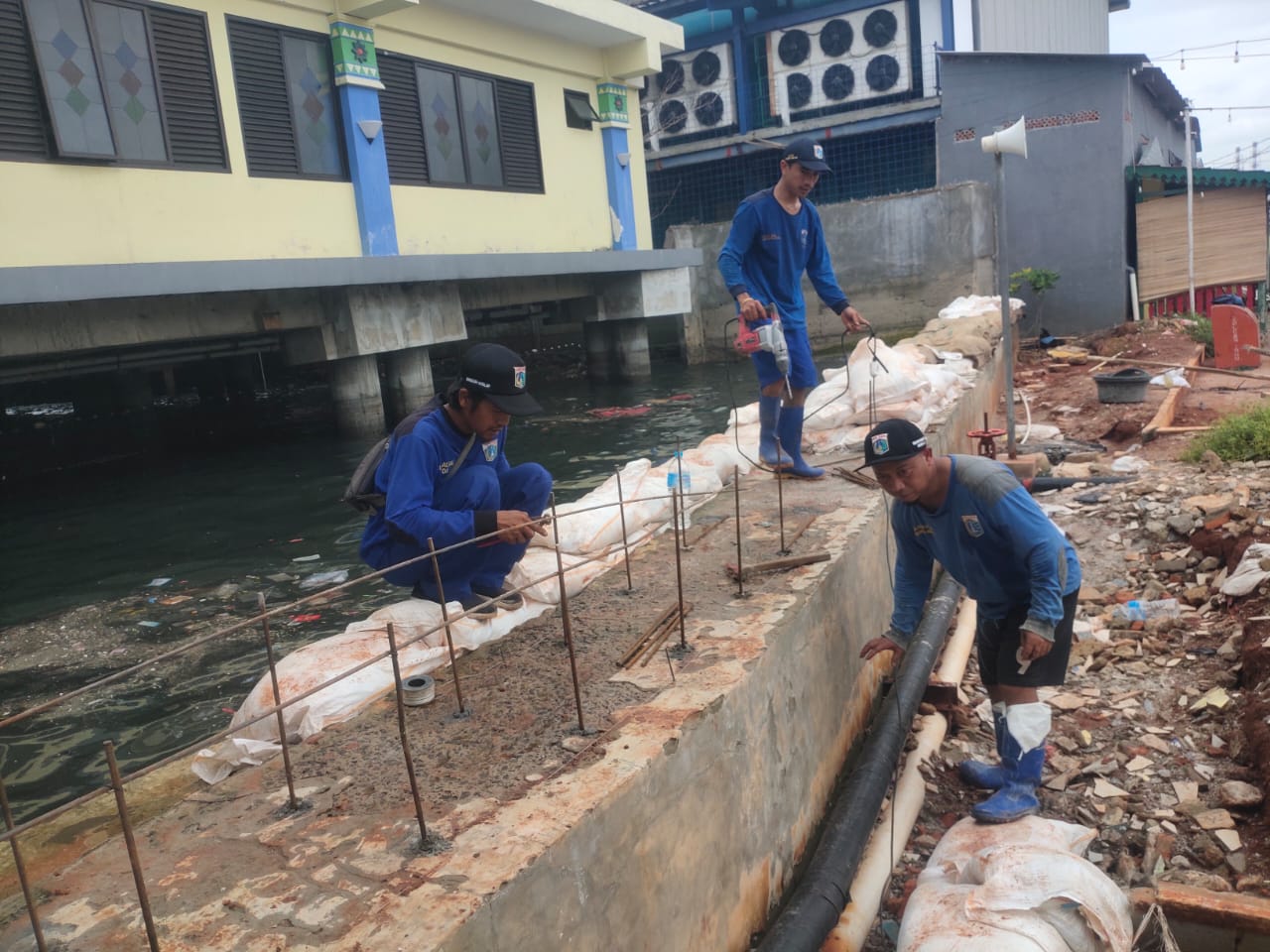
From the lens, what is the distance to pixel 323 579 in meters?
6.23

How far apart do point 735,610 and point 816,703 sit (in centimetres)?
48

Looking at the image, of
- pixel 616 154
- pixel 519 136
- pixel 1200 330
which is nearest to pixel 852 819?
pixel 519 136

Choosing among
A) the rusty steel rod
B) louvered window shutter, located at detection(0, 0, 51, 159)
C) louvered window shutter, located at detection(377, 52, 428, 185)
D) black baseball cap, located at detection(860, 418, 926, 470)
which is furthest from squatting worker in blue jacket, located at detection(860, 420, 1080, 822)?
louvered window shutter, located at detection(377, 52, 428, 185)

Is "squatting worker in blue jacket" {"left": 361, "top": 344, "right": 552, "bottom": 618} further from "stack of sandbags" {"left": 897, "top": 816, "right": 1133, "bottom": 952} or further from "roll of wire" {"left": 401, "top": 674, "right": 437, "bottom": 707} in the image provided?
→ "stack of sandbags" {"left": 897, "top": 816, "right": 1133, "bottom": 952}

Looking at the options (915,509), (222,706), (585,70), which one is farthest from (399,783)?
(585,70)

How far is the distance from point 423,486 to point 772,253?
2.53 meters

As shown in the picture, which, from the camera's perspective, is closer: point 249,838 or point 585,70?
point 249,838

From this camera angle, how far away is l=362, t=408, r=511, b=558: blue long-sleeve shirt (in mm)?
3295

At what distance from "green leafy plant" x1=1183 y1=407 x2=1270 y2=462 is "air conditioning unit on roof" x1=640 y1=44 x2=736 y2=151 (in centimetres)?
1613

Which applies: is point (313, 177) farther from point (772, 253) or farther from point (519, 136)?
point (772, 253)

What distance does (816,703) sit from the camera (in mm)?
3391

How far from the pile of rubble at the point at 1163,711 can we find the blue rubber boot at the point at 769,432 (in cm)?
163

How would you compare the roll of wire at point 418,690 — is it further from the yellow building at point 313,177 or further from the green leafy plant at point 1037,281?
the green leafy plant at point 1037,281

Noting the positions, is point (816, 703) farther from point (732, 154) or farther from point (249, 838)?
point (732, 154)
